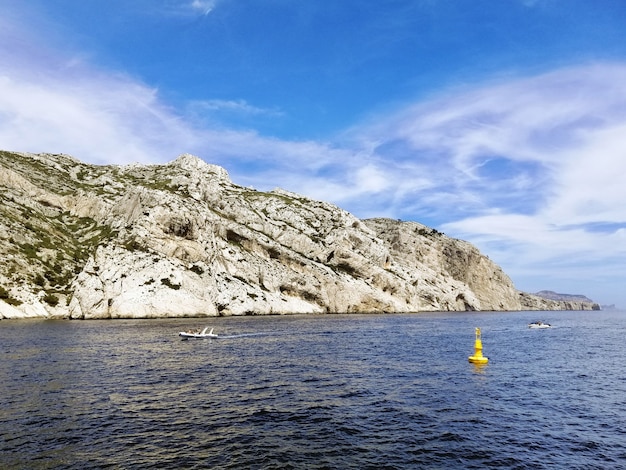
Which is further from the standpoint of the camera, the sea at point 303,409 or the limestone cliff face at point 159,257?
the limestone cliff face at point 159,257

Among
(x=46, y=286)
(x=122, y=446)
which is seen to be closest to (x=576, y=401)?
(x=122, y=446)

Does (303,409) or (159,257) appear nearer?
(303,409)

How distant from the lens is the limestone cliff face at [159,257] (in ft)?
383

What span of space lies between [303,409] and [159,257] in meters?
109

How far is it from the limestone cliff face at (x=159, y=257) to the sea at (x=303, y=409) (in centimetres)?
6060

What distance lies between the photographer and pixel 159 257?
130000mm

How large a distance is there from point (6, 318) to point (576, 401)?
118621 mm

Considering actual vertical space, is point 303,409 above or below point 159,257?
below

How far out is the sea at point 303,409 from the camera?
22.3 meters

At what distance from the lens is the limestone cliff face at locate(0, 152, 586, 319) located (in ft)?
383

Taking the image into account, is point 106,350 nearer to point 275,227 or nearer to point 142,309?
point 142,309

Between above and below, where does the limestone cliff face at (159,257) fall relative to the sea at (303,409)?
above

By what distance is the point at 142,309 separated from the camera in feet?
384

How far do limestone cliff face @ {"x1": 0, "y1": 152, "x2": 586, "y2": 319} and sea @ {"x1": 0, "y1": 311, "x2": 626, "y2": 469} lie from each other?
6060 centimetres
